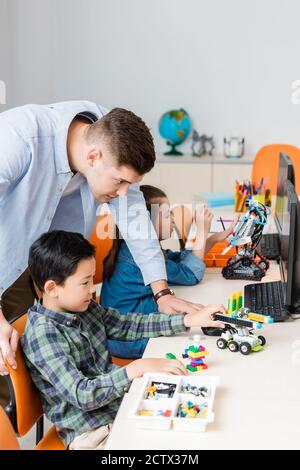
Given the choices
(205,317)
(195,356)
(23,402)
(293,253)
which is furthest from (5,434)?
(293,253)

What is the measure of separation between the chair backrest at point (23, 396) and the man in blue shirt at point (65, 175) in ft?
0.13

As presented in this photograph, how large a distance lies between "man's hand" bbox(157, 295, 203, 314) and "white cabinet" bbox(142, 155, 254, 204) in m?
2.66

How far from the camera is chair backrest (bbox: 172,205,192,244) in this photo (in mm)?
2764

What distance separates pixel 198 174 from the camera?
4625mm

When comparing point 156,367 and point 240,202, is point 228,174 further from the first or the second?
point 156,367

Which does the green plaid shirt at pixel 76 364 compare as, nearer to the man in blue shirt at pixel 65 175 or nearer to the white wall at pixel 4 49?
the man in blue shirt at pixel 65 175

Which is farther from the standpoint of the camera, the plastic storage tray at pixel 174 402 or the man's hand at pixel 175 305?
the man's hand at pixel 175 305

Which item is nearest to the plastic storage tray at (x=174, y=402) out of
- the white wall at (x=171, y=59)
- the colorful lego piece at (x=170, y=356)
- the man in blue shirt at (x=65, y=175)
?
the colorful lego piece at (x=170, y=356)

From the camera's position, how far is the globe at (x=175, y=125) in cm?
472

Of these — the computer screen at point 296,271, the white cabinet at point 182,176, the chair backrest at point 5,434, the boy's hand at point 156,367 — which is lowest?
the white cabinet at point 182,176

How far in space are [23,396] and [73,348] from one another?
166 mm

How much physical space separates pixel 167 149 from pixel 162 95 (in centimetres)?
39

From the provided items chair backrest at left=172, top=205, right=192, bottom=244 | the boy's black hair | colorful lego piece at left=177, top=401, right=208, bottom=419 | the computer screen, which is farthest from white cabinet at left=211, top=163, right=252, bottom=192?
colorful lego piece at left=177, top=401, right=208, bottom=419

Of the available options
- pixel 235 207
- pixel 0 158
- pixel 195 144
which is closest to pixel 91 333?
pixel 0 158
